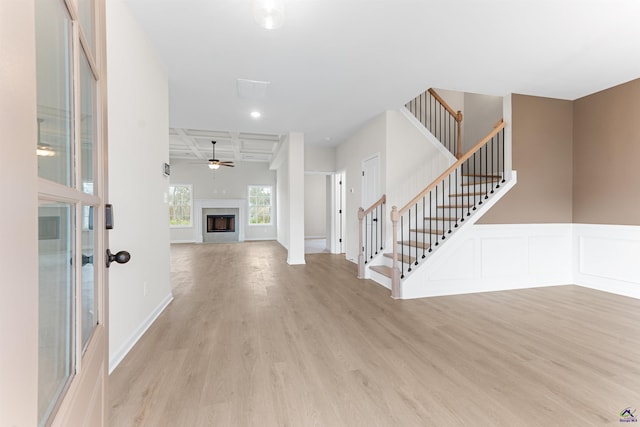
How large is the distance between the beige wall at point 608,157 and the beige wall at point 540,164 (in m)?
0.12

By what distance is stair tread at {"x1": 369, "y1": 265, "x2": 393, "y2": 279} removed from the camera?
4110mm

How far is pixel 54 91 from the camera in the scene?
0.66 m

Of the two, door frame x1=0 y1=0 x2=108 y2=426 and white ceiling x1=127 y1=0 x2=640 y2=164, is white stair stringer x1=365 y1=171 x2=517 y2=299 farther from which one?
door frame x1=0 y1=0 x2=108 y2=426

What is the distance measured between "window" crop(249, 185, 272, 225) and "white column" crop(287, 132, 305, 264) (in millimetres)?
5070

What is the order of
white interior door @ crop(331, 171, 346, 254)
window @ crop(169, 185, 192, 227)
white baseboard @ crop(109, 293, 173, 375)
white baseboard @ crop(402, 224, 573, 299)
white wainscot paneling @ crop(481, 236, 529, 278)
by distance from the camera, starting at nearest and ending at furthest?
white baseboard @ crop(109, 293, 173, 375)
white baseboard @ crop(402, 224, 573, 299)
white wainscot paneling @ crop(481, 236, 529, 278)
white interior door @ crop(331, 171, 346, 254)
window @ crop(169, 185, 192, 227)

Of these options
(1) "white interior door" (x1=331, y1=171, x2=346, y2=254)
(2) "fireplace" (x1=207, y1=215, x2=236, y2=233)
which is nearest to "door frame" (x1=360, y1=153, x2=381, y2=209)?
(1) "white interior door" (x1=331, y1=171, x2=346, y2=254)

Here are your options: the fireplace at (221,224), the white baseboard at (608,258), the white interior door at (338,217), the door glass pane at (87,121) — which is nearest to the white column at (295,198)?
the white interior door at (338,217)

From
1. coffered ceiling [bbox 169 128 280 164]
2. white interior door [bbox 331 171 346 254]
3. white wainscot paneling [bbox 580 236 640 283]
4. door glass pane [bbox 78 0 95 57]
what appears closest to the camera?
door glass pane [bbox 78 0 95 57]

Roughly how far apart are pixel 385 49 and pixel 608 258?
13.2ft

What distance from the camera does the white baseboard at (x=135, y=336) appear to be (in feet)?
6.66

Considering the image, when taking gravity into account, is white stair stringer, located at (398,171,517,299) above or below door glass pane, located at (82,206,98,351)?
below

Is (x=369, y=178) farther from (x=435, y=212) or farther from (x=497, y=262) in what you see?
(x=497, y=262)

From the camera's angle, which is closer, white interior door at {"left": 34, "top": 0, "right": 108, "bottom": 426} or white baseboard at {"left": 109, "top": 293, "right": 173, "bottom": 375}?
white interior door at {"left": 34, "top": 0, "right": 108, "bottom": 426}

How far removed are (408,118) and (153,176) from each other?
3899mm
